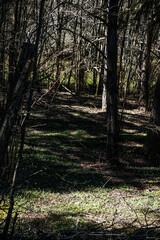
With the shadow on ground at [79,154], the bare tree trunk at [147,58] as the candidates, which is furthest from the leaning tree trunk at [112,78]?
the bare tree trunk at [147,58]

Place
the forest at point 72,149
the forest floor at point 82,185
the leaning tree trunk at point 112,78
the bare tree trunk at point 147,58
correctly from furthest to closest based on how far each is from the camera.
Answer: the bare tree trunk at point 147,58
the leaning tree trunk at point 112,78
the forest floor at point 82,185
the forest at point 72,149

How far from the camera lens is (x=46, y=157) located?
35.5ft

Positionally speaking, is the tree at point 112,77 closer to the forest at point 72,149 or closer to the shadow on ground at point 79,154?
the forest at point 72,149

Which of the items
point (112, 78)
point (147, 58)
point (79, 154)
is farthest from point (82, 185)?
point (147, 58)

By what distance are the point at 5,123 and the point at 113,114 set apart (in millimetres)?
7646

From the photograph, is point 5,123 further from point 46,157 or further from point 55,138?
point 55,138

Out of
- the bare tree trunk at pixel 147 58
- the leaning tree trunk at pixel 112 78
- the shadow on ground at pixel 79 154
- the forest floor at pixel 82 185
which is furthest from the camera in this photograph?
the bare tree trunk at pixel 147 58

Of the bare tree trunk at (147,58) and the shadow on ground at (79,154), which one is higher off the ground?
the bare tree trunk at (147,58)

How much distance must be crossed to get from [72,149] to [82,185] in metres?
3.57

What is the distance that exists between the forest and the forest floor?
0.03 meters

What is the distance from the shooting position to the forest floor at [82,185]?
5406 mm

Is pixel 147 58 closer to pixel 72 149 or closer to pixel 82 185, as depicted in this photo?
pixel 72 149

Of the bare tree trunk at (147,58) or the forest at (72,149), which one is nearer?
the forest at (72,149)

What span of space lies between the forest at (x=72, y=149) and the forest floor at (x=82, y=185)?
0.03 m
